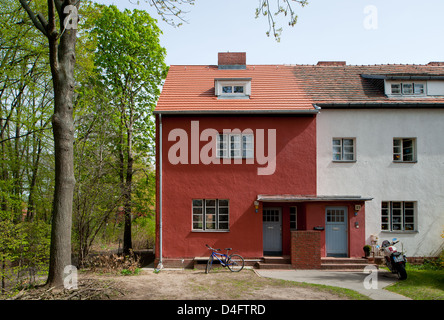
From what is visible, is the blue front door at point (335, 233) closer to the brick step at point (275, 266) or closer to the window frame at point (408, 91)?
the brick step at point (275, 266)

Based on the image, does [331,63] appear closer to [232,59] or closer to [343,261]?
[232,59]

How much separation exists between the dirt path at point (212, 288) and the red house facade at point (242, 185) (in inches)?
79.3

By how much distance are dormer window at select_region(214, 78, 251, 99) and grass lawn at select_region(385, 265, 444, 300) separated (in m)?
9.39

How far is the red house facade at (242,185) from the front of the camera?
13.6 metres

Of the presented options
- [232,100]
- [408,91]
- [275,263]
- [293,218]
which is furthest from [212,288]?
[408,91]

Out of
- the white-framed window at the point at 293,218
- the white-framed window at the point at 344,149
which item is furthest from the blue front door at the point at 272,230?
the white-framed window at the point at 344,149

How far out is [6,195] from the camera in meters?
11.6

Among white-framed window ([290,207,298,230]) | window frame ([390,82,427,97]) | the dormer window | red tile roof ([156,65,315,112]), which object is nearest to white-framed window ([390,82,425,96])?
window frame ([390,82,427,97])

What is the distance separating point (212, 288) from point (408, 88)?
12.8 meters

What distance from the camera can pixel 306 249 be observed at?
506 inches

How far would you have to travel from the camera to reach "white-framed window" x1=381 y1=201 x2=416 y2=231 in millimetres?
14289

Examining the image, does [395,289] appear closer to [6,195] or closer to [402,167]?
[402,167]

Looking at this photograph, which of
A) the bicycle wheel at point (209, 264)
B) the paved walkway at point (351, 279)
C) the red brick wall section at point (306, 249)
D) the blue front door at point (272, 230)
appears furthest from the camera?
the blue front door at point (272, 230)
